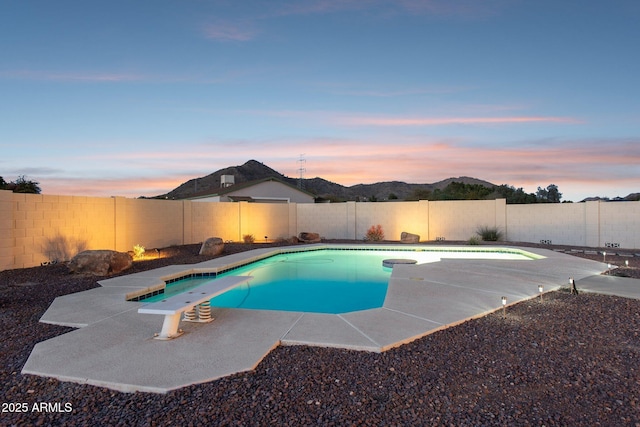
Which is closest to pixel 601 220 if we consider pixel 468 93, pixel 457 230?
pixel 457 230

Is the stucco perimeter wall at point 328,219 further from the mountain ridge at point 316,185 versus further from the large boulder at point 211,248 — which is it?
the mountain ridge at point 316,185

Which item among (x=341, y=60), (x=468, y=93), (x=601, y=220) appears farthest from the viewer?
(x=601, y=220)

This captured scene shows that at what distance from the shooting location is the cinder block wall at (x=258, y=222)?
8089 mm

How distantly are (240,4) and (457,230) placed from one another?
11793 mm

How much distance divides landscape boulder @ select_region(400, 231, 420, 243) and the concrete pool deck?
7.27 m

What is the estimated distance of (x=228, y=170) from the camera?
6059cm

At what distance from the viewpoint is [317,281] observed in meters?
8.40

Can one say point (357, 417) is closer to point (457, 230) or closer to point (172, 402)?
point (172, 402)

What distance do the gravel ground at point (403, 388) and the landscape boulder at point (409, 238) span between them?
10475 millimetres

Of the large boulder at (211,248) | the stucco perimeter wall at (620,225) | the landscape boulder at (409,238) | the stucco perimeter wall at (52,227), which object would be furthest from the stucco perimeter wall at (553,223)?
the stucco perimeter wall at (52,227)

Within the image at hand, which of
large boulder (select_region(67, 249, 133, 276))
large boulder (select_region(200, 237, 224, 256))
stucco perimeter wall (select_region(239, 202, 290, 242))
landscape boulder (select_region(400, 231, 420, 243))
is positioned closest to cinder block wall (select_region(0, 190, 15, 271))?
large boulder (select_region(67, 249, 133, 276))

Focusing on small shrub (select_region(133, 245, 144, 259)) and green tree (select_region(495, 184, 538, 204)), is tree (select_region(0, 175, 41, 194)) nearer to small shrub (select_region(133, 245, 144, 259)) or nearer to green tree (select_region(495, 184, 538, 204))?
small shrub (select_region(133, 245, 144, 259))

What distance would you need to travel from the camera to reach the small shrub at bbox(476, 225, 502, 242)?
1456cm

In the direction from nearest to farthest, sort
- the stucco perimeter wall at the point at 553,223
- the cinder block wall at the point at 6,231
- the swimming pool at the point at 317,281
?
the swimming pool at the point at 317,281 < the cinder block wall at the point at 6,231 < the stucco perimeter wall at the point at 553,223
